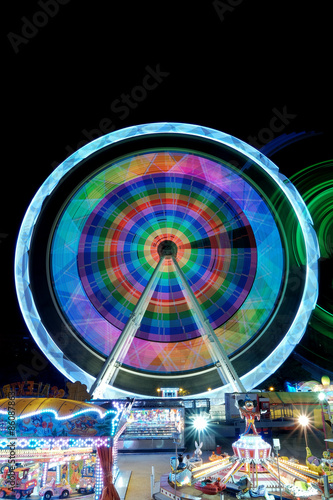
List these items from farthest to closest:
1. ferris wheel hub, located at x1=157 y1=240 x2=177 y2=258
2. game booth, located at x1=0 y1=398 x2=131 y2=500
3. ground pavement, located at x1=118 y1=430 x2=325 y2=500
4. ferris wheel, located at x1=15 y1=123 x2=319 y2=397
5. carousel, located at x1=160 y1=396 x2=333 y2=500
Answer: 1. ferris wheel hub, located at x1=157 y1=240 x2=177 y2=258
2. ferris wheel, located at x1=15 y1=123 x2=319 y2=397
3. ground pavement, located at x1=118 y1=430 x2=325 y2=500
4. carousel, located at x1=160 y1=396 x2=333 y2=500
5. game booth, located at x1=0 y1=398 x2=131 y2=500

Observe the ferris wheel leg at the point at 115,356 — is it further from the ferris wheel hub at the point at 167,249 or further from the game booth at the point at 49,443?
the game booth at the point at 49,443

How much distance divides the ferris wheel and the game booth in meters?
7.89

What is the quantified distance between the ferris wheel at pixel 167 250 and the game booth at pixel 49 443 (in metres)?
7.89

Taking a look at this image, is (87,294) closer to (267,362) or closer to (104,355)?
(104,355)

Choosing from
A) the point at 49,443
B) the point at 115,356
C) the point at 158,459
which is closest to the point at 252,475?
the point at 49,443

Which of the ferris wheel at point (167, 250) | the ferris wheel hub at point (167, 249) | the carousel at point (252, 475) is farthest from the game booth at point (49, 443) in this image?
the ferris wheel hub at point (167, 249)

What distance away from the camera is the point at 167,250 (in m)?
21.0

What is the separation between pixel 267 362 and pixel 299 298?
4120 mm

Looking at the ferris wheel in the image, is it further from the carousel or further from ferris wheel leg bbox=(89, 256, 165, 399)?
the carousel

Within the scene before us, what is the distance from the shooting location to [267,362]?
21.5 m

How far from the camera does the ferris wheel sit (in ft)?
65.1

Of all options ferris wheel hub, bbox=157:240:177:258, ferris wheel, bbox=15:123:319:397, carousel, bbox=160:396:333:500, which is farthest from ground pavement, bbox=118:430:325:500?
ferris wheel hub, bbox=157:240:177:258

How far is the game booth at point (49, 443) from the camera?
10047 millimetres

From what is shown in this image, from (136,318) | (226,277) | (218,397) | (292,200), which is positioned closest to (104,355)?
(136,318)
